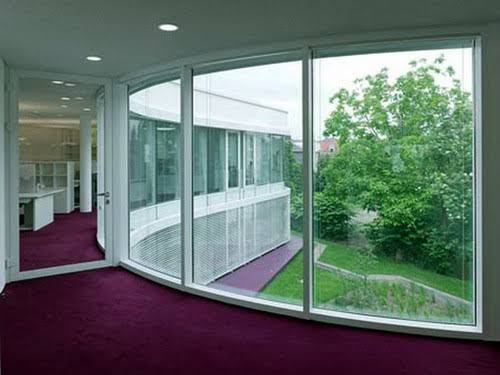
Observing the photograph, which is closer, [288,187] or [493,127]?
[493,127]

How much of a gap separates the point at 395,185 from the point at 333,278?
0.99 m

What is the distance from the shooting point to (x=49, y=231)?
8148mm

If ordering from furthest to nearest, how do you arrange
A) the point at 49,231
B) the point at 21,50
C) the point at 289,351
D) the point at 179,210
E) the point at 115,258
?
1. the point at 49,231
2. the point at 115,258
3. the point at 179,210
4. the point at 21,50
5. the point at 289,351

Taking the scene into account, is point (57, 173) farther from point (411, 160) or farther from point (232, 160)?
point (411, 160)

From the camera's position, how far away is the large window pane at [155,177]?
5.24 m

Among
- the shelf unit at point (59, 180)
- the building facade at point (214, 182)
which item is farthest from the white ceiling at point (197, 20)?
the shelf unit at point (59, 180)

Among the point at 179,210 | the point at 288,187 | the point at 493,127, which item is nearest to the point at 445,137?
the point at 493,127

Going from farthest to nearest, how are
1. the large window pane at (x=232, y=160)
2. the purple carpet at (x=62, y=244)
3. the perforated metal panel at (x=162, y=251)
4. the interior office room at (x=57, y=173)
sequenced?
the interior office room at (x=57, y=173) < the purple carpet at (x=62, y=244) < the perforated metal panel at (x=162, y=251) < the large window pane at (x=232, y=160)

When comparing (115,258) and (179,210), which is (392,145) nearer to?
(179,210)

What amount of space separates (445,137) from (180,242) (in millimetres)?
2917

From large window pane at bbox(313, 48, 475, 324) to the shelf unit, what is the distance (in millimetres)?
6237

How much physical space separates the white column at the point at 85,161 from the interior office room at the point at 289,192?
5.32 feet

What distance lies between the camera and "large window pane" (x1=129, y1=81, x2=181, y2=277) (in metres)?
5.24

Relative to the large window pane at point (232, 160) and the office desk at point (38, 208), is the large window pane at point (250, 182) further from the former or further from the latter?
the office desk at point (38, 208)
